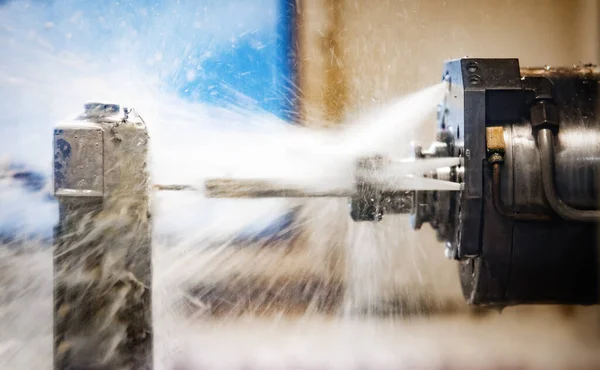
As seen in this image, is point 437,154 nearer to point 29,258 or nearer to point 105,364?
point 105,364

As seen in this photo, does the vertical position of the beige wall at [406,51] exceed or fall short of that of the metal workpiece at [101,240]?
it exceeds it

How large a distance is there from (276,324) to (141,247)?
97 centimetres

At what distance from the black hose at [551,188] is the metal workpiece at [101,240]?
32.6 inches

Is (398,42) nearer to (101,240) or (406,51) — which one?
(406,51)

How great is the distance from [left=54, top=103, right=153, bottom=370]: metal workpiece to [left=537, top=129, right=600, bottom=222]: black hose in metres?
0.83

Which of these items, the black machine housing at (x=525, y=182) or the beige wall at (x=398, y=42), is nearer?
the black machine housing at (x=525, y=182)

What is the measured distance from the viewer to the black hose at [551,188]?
101 centimetres

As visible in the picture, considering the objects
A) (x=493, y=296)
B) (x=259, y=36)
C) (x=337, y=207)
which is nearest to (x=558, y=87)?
(x=493, y=296)

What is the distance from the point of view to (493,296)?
1.12m

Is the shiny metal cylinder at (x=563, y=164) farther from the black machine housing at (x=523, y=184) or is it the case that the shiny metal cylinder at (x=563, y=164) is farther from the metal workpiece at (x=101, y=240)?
the metal workpiece at (x=101, y=240)

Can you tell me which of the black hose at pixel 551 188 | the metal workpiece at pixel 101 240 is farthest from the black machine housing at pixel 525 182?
the metal workpiece at pixel 101 240

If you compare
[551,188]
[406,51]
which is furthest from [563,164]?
[406,51]

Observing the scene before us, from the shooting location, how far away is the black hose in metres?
1.01

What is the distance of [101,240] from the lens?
1021mm
